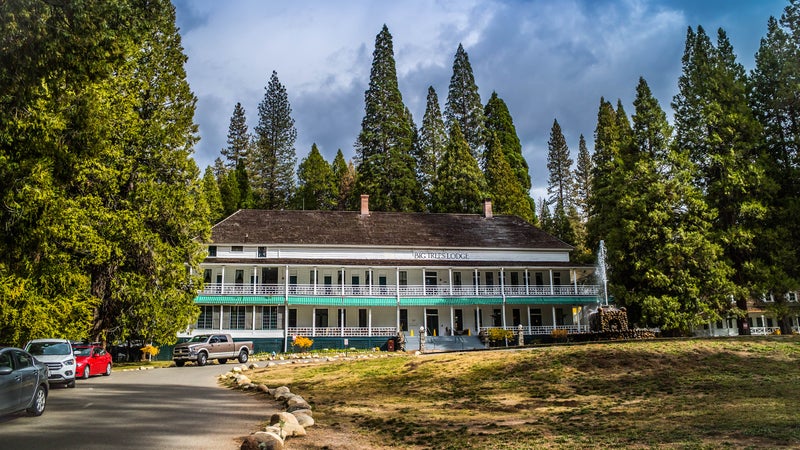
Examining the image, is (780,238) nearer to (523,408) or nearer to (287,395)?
(523,408)

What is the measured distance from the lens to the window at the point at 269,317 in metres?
43.8

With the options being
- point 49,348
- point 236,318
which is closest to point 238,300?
point 236,318

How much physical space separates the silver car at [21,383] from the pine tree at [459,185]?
Result: 4932 cm

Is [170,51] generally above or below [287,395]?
above

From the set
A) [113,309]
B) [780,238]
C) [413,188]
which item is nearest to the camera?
[113,309]

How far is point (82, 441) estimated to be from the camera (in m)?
9.36

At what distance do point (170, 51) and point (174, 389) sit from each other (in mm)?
24166

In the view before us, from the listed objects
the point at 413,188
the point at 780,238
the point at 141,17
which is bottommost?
the point at 780,238

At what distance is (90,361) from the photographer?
77.3 ft

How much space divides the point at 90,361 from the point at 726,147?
3635 cm

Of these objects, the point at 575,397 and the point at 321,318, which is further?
the point at 321,318

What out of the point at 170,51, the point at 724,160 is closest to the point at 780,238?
the point at 724,160

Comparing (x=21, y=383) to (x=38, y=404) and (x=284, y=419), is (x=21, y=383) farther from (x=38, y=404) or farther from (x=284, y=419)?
(x=284, y=419)

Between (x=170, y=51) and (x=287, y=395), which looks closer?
(x=287, y=395)
